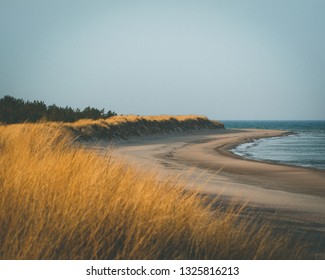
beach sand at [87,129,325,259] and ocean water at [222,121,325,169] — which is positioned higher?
beach sand at [87,129,325,259]

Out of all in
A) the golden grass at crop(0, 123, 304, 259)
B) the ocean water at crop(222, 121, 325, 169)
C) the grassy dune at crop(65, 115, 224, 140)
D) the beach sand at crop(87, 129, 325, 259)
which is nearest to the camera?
the golden grass at crop(0, 123, 304, 259)

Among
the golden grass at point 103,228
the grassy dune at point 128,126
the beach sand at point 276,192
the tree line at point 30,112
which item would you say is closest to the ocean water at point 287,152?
the beach sand at point 276,192

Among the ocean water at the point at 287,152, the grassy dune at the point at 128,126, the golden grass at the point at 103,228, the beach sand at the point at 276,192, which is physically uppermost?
the grassy dune at the point at 128,126

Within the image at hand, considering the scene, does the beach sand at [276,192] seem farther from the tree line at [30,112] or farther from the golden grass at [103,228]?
the tree line at [30,112]

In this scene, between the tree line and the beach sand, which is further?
the tree line

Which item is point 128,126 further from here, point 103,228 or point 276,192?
point 103,228

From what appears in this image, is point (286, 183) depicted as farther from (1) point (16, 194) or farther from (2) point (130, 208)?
(1) point (16, 194)

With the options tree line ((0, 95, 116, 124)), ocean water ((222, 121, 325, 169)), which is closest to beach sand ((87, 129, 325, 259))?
ocean water ((222, 121, 325, 169))

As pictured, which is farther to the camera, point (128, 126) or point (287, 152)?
point (128, 126)

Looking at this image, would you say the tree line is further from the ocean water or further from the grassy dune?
the ocean water

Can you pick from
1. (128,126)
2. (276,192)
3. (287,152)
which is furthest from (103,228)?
(128,126)

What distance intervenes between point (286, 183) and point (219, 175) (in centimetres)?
178

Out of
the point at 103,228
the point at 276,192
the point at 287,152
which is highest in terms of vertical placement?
the point at 103,228
